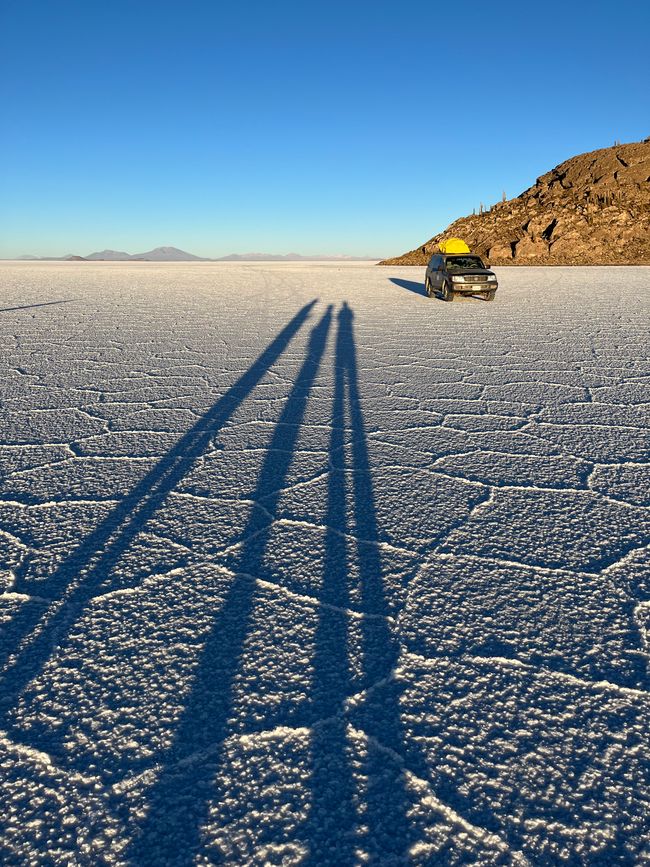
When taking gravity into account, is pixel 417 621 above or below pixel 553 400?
below

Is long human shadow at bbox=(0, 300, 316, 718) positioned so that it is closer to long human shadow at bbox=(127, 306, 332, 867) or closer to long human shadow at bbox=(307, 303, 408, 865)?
long human shadow at bbox=(127, 306, 332, 867)

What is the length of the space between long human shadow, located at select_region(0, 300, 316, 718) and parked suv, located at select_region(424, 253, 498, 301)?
1014 cm

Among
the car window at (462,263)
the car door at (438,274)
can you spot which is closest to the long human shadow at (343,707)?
the car window at (462,263)

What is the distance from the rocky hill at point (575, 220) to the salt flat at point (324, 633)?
134 feet

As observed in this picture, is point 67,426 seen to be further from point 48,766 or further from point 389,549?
point 48,766

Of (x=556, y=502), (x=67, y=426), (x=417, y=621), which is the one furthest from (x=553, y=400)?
(x=67, y=426)

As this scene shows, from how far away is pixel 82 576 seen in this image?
2.39 metres

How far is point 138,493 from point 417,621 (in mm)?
1771

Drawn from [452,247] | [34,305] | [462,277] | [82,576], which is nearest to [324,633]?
[82,576]

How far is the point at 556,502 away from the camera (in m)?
3.06

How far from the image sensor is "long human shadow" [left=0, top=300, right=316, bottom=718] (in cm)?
→ 191

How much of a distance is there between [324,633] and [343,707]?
0.35m

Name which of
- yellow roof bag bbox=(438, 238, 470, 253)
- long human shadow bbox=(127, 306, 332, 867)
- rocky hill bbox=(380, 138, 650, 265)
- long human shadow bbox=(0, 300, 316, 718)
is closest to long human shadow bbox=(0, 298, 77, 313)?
yellow roof bag bbox=(438, 238, 470, 253)

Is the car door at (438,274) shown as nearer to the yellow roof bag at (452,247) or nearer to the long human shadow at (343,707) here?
the yellow roof bag at (452,247)
